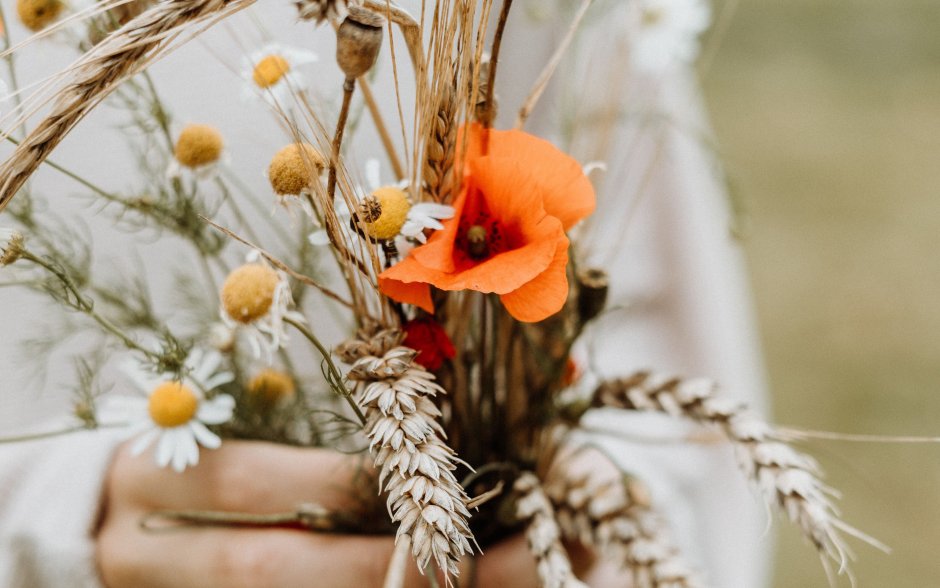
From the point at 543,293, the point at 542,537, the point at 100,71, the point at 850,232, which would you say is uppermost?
the point at 100,71

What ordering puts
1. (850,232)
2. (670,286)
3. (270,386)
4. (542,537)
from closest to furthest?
(542,537) → (270,386) → (670,286) → (850,232)

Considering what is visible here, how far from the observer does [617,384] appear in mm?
362

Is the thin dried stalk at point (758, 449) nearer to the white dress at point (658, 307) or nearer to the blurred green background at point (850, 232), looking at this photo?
the white dress at point (658, 307)

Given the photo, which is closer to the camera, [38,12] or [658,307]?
[38,12]

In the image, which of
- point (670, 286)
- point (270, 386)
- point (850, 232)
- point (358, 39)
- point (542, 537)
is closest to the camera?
point (358, 39)

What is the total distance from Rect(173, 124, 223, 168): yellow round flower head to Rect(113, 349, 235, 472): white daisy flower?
91 millimetres

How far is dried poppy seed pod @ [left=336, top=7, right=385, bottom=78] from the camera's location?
21cm

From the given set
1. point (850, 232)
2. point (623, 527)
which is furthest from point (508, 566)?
point (850, 232)

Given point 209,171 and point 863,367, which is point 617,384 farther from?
point 863,367

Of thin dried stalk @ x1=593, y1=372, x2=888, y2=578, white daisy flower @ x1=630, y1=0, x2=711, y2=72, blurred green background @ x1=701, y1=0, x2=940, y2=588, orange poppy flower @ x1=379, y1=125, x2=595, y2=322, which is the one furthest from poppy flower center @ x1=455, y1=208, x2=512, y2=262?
blurred green background @ x1=701, y1=0, x2=940, y2=588

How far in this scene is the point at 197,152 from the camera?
325mm

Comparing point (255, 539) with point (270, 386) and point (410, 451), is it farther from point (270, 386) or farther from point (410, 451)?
point (410, 451)

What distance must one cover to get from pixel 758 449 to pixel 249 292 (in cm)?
20

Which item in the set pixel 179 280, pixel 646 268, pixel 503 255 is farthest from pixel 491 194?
pixel 646 268
